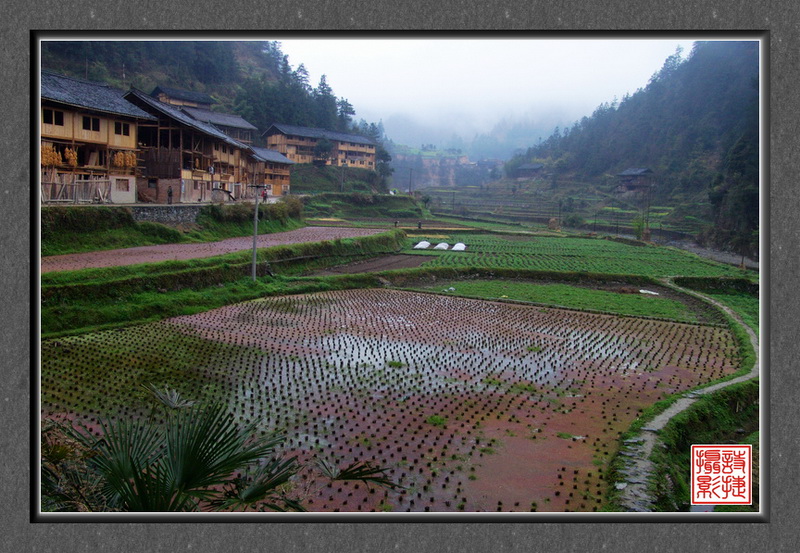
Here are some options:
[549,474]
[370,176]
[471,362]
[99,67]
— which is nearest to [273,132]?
[370,176]

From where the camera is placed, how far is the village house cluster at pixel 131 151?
657 inches

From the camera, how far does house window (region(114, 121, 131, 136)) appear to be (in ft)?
67.8

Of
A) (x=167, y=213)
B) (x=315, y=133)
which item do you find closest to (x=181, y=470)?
(x=167, y=213)

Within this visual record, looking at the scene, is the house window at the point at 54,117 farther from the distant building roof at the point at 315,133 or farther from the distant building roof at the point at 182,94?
the distant building roof at the point at 315,133

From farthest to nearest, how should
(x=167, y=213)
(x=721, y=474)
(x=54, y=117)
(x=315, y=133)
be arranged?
1. (x=315, y=133)
2. (x=167, y=213)
3. (x=54, y=117)
4. (x=721, y=474)

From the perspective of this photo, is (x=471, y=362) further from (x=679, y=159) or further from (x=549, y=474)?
(x=679, y=159)

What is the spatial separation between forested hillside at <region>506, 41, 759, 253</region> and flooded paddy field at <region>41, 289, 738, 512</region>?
22831 millimetres

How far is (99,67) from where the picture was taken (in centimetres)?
4056

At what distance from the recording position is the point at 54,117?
16734 mm

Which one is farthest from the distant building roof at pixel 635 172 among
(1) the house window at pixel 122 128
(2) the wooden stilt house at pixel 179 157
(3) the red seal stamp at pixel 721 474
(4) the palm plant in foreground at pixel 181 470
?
(4) the palm plant in foreground at pixel 181 470

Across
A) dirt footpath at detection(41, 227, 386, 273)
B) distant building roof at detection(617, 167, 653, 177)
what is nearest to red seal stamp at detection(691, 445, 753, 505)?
dirt footpath at detection(41, 227, 386, 273)

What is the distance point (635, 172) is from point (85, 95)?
61960 millimetres

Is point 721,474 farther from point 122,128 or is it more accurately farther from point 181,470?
point 122,128

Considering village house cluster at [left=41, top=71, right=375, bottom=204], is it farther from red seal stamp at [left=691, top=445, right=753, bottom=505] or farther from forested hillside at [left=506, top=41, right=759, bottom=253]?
forested hillside at [left=506, top=41, right=759, bottom=253]
